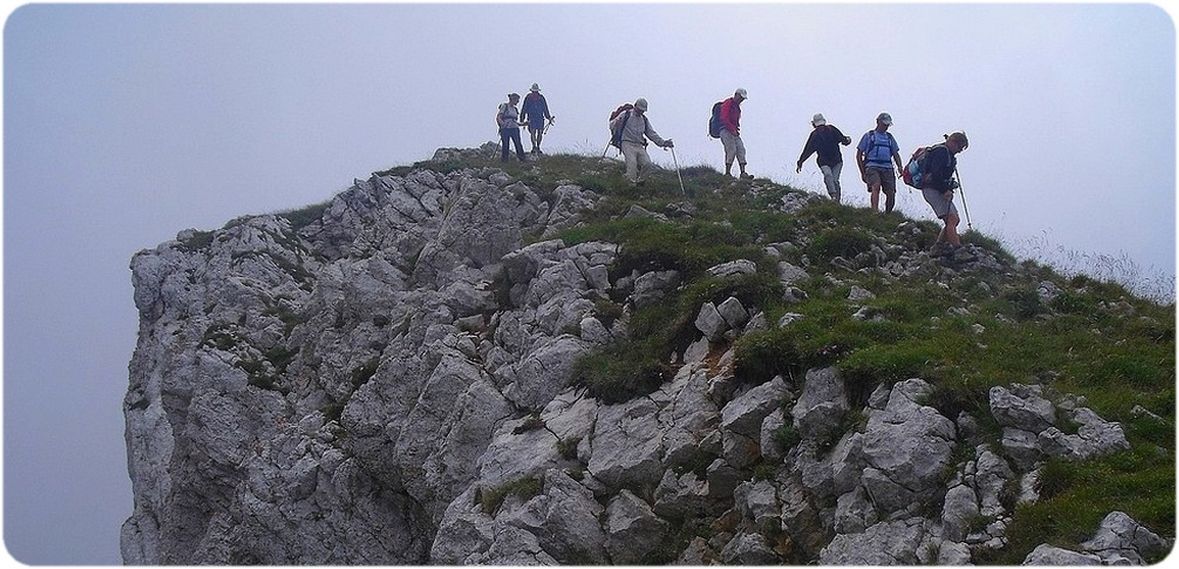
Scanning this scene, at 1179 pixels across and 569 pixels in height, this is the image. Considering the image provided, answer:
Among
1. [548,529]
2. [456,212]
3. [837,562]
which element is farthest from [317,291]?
[837,562]

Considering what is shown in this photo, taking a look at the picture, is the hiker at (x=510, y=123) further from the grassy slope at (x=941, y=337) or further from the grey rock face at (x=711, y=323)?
the grey rock face at (x=711, y=323)

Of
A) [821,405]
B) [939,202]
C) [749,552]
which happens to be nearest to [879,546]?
[749,552]

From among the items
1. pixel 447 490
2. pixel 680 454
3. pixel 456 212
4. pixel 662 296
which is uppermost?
pixel 456 212

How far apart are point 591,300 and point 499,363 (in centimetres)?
251

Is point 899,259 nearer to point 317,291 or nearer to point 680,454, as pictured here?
point 680,454

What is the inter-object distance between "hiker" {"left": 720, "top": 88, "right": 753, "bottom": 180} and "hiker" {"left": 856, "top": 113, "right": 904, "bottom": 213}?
5.19m

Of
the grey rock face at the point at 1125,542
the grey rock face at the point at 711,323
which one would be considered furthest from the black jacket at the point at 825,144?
the grey rock face at the point at 1125,542

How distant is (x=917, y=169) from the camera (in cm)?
1989

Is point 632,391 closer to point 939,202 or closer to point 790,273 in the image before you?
point 790,273

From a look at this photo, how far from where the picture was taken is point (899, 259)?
1956 cm

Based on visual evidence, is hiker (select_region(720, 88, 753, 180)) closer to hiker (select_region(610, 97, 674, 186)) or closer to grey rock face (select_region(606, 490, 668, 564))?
hiker (select_region(610, 97, 674, 186))

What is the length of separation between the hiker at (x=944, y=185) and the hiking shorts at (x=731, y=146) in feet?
28.0

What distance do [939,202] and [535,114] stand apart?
18.8 meters

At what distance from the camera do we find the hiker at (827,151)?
24.1 m
